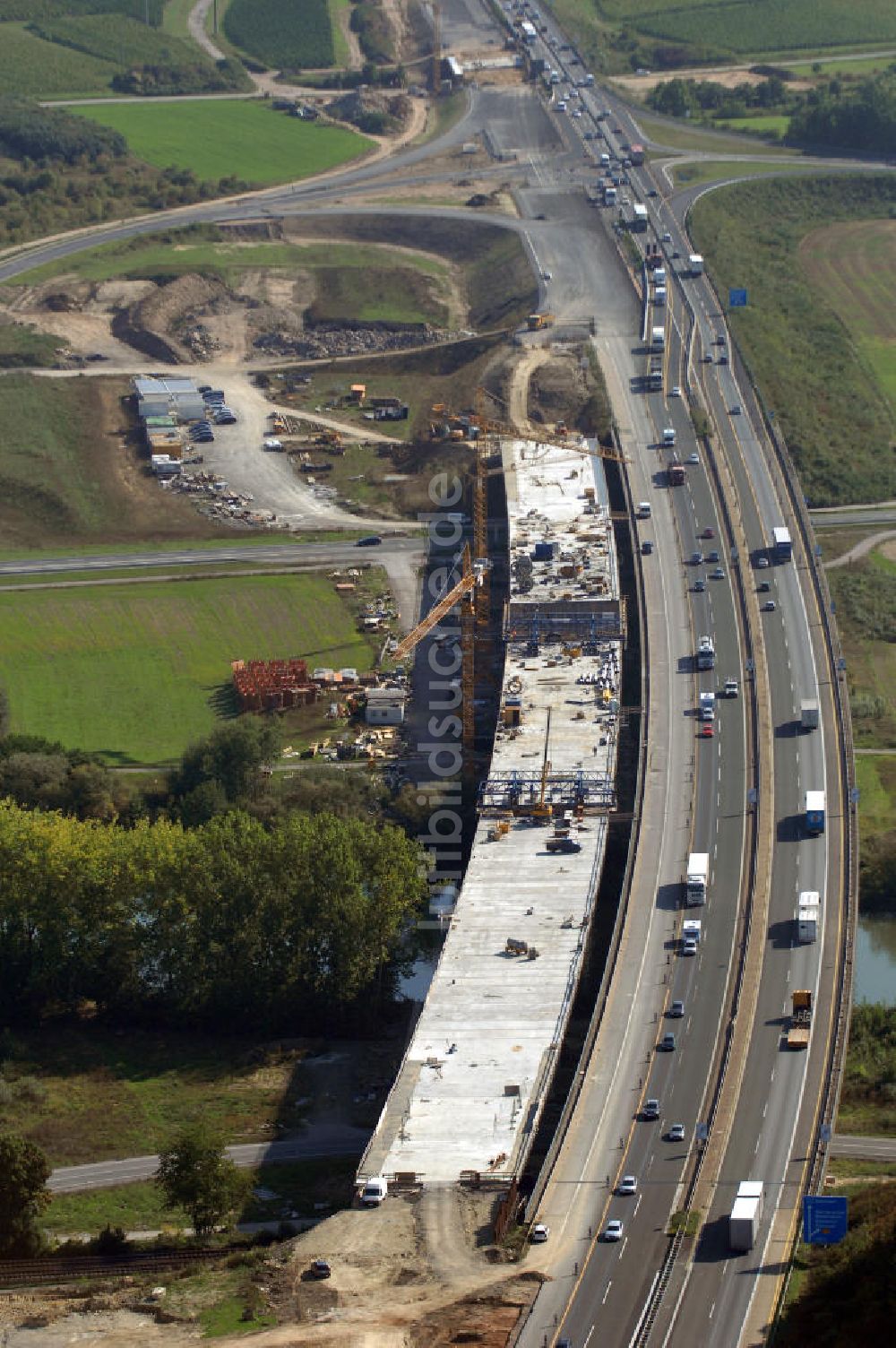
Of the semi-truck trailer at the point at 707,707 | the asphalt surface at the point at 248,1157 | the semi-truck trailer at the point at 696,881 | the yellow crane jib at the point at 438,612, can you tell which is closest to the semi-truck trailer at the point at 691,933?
the semi-truck trailer at the point at 696,881

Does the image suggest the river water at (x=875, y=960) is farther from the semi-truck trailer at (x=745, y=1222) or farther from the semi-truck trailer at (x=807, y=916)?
the semi-truck trailer at (x=745, y=1222)

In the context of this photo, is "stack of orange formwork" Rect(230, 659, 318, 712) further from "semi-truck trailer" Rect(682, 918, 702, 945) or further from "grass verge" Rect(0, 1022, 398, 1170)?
"semi-truck trailer" Rect(682, 918, 702, 945)

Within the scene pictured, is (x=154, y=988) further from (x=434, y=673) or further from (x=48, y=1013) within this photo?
(x=434, y=673)

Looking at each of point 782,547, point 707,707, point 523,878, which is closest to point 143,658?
point 707,707

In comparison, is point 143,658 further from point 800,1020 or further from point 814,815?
point 800,1020

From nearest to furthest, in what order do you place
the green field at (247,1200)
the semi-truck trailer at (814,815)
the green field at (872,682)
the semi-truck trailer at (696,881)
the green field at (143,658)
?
1. the green field at (247,1200)
2. the semi-truck trailer at (696,881)
3. the semi-truck trailer at (814,815)
4. the green field at (872,682)
5. the green field at (143,658)

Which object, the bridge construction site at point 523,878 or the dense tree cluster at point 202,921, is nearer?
→ the bridge construction site at point 523,878
